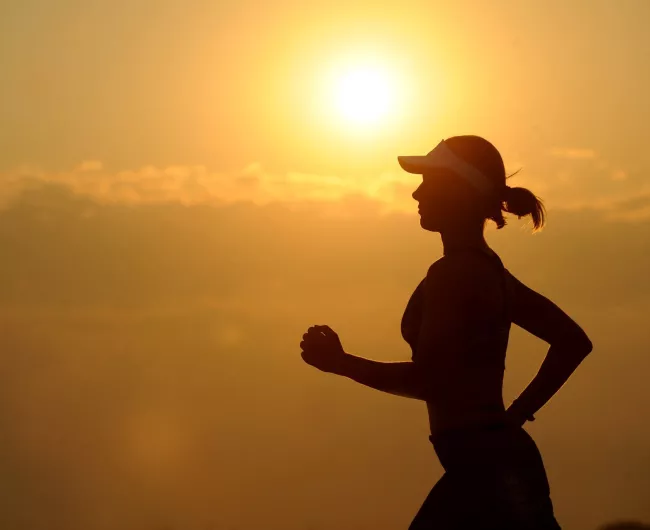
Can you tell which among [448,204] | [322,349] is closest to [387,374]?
[322,349]

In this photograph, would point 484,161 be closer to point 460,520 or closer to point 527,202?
point 527,202

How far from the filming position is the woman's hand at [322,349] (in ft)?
22.1

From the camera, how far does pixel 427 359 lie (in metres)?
6.69

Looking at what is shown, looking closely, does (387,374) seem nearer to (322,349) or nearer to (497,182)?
(322,349)

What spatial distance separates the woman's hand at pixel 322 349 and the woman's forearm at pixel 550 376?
0.91 meters

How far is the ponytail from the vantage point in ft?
23.3

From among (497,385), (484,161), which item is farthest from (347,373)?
(484,161)

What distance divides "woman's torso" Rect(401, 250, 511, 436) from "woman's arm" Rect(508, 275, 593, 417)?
0.92 ft

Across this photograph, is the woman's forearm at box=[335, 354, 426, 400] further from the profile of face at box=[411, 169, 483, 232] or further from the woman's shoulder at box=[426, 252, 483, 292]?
the profile of face at box=[411, 169, 483, 232]

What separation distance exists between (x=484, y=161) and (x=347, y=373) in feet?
3.58

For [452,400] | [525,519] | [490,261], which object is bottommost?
[525,519]

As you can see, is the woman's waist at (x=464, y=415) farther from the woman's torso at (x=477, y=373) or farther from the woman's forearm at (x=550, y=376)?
the woman's forearm at (x=550, y=376)

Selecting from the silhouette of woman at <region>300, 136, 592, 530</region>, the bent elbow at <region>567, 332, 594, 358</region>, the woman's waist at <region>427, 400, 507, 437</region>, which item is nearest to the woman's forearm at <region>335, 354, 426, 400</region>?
the silhouette of woman at <region>300, 136, 592, 530</region>

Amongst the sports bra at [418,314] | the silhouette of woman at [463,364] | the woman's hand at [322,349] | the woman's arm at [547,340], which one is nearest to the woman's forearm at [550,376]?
the woman's arm at [547,340]
